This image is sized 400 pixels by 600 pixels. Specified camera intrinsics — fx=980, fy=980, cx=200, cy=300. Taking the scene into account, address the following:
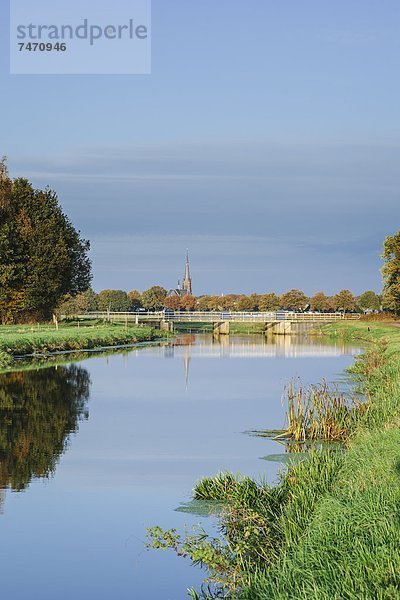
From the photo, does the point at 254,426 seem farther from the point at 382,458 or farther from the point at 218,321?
the point at 218,321

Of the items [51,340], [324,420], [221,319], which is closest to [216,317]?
[221,319]

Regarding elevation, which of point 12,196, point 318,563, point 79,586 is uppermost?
point 12,196

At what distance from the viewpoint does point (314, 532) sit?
39.9ft

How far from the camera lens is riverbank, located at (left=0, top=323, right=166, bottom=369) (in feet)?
189

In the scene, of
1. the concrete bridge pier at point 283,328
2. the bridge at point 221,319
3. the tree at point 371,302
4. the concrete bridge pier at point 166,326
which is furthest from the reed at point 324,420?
the tree at point 371,302

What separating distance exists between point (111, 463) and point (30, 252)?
6230 cm

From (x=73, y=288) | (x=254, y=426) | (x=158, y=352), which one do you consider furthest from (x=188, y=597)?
(x=73, y=288)

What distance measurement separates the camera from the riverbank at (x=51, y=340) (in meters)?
57.8

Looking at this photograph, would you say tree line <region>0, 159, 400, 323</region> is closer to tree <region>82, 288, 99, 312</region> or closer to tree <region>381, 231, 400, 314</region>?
tree <region>381, 231, 400, 314</region>

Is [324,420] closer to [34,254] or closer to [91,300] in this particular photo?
[34,254]

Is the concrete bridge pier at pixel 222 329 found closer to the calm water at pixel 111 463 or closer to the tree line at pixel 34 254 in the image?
the tree line at pixel 34 254

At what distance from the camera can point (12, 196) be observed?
3342 inches

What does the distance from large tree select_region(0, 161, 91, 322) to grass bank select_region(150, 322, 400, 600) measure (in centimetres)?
6255

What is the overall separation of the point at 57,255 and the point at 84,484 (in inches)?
2569
